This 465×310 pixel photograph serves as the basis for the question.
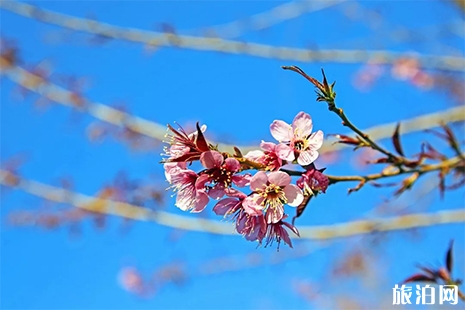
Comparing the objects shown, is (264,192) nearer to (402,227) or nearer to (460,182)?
(460,182)

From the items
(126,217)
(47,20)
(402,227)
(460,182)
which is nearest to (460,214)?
(402,227)

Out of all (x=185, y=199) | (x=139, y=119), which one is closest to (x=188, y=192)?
(x=185, y=199)

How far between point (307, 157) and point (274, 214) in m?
0.10

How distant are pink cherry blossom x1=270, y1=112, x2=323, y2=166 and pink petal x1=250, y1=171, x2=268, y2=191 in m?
0.05

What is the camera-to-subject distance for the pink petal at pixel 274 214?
81 centimetres

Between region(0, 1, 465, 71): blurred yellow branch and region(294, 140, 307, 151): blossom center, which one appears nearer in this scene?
region(294, 140, 307, 151): blossom center

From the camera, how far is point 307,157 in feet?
2.68

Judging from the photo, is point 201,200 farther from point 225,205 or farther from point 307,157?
point 307,157

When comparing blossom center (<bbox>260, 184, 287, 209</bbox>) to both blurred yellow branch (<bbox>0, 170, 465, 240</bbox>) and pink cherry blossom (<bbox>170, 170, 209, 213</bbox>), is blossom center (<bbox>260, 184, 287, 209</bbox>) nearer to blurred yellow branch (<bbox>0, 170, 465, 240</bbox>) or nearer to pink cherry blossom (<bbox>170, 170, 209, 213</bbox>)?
pink cherry blossom (<bbox>170, 170, 209, 213</bbox>)

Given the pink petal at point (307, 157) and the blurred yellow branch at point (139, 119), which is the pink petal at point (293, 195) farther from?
the blurred yellow branch at point (139, 119)

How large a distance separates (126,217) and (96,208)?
20 cm

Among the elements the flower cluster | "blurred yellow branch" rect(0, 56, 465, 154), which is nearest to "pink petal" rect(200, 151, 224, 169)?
the flower cluster

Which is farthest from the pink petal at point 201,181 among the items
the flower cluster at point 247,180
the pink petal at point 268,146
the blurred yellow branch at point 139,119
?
the blurred yellow branch at point 139,119

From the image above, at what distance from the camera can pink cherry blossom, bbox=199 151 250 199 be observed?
0.78 meters
